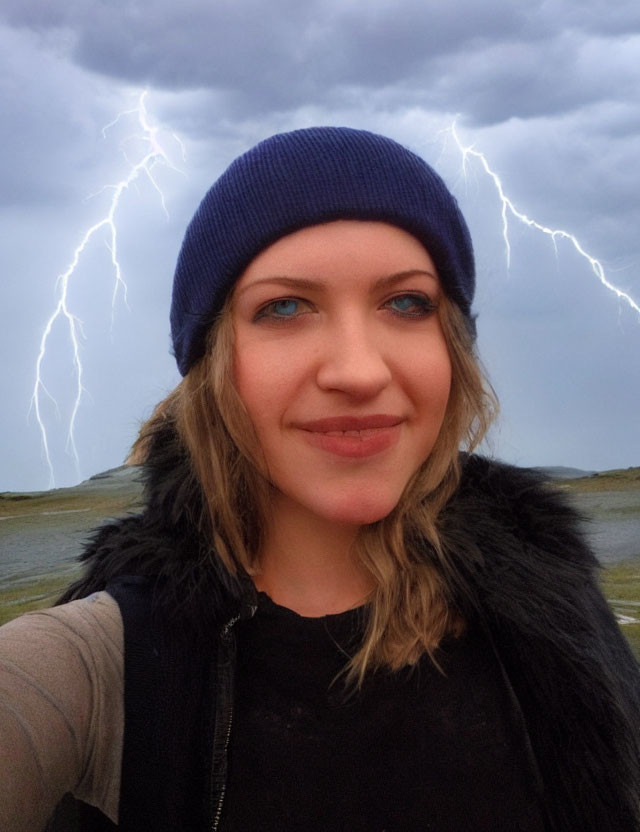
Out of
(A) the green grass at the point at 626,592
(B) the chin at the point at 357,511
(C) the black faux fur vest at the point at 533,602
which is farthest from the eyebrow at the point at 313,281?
(A) the green grass at the point at 626,592

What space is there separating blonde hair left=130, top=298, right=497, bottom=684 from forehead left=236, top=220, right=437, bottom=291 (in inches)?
7.2

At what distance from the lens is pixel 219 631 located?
1861mm

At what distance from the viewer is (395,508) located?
2104 mm

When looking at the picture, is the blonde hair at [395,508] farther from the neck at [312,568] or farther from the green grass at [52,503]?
the green grass at [52,503]

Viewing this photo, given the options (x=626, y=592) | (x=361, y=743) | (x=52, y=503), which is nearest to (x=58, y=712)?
(x=361, y=743)

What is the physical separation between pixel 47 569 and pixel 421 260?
6011 mm

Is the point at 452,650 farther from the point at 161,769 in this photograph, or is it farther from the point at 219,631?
the point at 161,769

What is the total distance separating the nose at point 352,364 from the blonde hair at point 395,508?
Result: 25 cm

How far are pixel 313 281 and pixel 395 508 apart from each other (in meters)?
0.66

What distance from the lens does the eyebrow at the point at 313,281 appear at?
1819 mm

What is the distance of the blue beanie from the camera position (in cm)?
185

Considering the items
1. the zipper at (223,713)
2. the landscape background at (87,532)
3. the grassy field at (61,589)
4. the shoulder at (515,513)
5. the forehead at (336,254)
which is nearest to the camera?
the zipper at (223,713)

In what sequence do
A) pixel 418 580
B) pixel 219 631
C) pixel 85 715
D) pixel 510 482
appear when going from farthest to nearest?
pixel 510 482 → pixel 418 580 → pixel 219 631 → pixel 85 715

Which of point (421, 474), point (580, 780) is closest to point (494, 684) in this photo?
point (580, 780)
